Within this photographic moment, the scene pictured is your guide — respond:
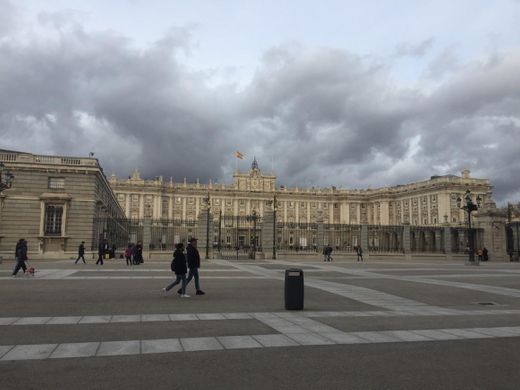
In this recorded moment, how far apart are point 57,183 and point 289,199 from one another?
109213mm

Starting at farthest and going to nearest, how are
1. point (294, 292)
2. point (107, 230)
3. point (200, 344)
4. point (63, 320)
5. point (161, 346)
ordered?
point (107, 230) → point (294, 292) → point (63, 320) → point (200, 344) → point (161, 346)

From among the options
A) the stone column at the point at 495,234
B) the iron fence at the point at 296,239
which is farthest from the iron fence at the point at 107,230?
the stone column at the point at 495,234

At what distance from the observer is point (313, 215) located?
5802 inches

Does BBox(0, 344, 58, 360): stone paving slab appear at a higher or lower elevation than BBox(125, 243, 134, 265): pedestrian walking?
lower

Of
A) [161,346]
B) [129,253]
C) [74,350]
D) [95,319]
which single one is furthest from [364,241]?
[74,350]

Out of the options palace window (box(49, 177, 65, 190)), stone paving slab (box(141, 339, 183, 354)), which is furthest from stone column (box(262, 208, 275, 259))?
stone paving slab (box(141, 339, 183, 354))

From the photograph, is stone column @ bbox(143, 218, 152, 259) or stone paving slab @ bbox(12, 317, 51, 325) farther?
stone column @ bbox(143, 218, 152, 259)

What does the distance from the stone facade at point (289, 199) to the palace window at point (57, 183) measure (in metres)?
84.2

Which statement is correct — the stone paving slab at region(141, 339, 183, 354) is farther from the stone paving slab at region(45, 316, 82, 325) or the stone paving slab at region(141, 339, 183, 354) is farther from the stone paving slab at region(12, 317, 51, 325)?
the stone paving slab at region(12, 317, 51, 325)

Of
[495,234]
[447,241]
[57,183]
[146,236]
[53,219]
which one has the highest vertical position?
[57,183]

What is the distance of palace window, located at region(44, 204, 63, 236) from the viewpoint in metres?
38.8

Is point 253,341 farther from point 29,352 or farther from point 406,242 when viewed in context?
point 406,242

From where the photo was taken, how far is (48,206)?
38.8 meters

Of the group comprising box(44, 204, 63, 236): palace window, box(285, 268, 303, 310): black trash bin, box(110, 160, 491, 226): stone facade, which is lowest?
box(285, 268, 303, 310): black trash bin
